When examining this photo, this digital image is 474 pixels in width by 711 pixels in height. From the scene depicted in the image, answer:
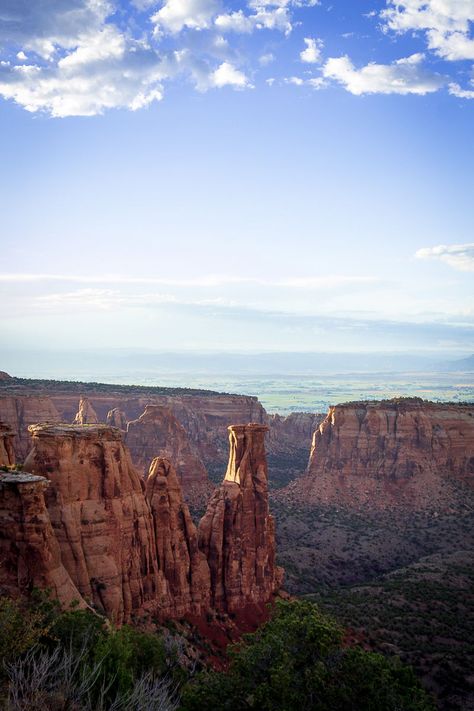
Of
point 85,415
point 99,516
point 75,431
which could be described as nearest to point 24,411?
point 85,415

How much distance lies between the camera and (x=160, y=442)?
81.8 m

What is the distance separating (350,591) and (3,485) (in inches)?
1422

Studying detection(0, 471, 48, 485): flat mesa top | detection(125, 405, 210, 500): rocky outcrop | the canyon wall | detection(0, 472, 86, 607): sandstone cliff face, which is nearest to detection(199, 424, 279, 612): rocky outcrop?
the canyon wall

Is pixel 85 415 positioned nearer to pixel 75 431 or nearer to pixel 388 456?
pixel 388 456

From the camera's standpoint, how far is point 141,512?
117ft

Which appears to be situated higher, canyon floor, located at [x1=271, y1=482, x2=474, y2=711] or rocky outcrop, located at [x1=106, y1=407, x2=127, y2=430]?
rocky outcrop, located at [x1=106, y1=407, x2=127, y2=430]

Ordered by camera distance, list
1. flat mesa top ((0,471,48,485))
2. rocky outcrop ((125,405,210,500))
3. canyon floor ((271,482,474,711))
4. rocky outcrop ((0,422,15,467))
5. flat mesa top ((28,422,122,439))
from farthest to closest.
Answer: rocky outcrop ((125,405,210,500))
canyon floor ((271,482,474,711))
rocky outcrop ((0,422,15,467))
flat mesa top ((28,422,122,439))
flat mesa top ((0,471,48,485))

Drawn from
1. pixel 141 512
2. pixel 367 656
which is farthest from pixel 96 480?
pixel 367 656

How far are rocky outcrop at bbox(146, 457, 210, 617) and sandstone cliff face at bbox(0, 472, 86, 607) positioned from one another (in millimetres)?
11321

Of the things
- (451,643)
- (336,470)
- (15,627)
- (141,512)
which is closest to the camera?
(15,627)

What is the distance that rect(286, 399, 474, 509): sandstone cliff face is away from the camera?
84250mm

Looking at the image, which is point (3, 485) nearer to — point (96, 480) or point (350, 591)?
point (96, 480)

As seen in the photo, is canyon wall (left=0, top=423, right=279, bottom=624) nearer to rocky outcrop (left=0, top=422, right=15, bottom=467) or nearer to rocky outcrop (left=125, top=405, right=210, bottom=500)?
rocky outcrop (left=0, top=422, right=15, bottom=467)

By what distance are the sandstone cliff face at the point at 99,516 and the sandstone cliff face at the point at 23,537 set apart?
4.01 meters
